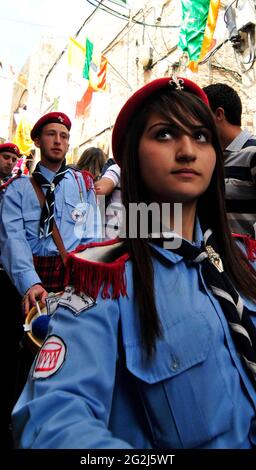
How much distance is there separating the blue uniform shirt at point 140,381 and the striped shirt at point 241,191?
1521 mm

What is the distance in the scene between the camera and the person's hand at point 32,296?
2405 mm

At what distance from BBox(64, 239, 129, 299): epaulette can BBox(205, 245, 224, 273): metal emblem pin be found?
0.26m

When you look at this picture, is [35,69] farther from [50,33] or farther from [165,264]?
[165,264]

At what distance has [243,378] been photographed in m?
1.02

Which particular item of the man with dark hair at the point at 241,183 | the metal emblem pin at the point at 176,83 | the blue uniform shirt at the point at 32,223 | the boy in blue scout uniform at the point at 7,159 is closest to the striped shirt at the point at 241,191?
the man with dark hair at the point at 241,183

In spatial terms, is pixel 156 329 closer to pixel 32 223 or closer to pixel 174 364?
pixel 174 364

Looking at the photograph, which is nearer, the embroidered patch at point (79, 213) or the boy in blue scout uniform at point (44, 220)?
the boy in blue scout uniform at point (44, 220)

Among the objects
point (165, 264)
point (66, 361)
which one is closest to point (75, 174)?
point (165, 264)

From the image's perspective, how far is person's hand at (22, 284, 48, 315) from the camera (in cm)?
241

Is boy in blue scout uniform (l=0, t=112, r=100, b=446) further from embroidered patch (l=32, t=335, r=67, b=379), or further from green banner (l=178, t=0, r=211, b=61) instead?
green banner (l=178, t=0, r=211, b=61)

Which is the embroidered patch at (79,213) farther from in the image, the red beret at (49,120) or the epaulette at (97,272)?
the epaulette at (97,272)

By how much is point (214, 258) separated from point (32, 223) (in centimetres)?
184

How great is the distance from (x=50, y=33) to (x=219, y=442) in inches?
927

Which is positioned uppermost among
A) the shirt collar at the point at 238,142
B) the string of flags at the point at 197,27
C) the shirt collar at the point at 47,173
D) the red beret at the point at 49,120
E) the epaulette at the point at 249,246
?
the string of flags at the point at 197,27
